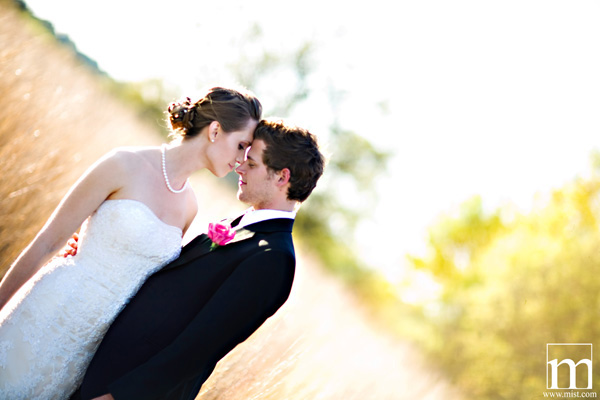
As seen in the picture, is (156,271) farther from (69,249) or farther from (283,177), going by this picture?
(283,177)

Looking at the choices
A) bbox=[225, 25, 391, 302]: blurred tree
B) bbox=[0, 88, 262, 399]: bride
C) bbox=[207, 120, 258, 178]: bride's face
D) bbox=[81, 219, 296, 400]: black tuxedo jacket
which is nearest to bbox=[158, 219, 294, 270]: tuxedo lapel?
bbox=[81, 219, 296, 400]: black tuxedo jacket

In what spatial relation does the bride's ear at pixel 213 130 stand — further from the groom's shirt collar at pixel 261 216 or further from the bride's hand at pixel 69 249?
the bride's hand at pixel 69 249

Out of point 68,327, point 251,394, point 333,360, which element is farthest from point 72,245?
point 333,360

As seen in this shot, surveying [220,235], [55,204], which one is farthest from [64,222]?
[55,204]

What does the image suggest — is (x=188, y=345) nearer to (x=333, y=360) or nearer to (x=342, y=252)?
(x=333, y=360)

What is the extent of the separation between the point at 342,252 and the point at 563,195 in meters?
9.25

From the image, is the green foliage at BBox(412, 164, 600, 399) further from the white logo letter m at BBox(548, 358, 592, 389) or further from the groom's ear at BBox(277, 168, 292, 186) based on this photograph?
the groom's ear at BBox(277, 168, 292, 186)

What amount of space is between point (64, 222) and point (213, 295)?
790 mm

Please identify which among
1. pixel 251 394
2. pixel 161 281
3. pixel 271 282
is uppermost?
pixel 251 394

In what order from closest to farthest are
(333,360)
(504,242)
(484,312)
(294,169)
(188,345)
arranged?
(188,345), (294,169), (333,360), (484,312), (504,242)

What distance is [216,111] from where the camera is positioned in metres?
2.71

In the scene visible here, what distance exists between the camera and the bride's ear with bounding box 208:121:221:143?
271 cm

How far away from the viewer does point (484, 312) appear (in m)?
15.3

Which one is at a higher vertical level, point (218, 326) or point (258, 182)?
point (258, 182)
